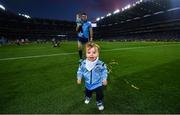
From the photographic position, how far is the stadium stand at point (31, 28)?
251 ft

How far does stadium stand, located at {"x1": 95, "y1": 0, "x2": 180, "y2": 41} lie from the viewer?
212 ft

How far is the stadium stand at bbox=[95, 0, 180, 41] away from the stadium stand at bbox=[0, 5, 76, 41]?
23534 millimetres

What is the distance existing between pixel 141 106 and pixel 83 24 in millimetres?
5814

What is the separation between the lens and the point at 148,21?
79.2 m

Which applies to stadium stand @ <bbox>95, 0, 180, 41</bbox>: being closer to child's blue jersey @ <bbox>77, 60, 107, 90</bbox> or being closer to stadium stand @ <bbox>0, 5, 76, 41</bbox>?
stadium stand @ <bbox>0, 5, 76, 41</bbox>

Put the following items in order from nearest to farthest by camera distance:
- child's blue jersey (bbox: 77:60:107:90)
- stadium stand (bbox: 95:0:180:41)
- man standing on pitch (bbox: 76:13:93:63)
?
child's blue jersey (bbox: 77:60:107:90) < man standing on pitch (bbox: 76:13:93:63) < stadium stand (bbox: 95:0:180:41)

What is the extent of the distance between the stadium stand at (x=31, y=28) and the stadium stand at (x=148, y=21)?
23.5 metres

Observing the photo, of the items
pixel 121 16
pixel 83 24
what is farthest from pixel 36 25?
pixel 83 24

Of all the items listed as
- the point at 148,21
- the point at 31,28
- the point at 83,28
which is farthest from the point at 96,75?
the point at 31,28

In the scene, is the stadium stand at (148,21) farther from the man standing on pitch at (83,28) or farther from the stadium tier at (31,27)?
the man standing on pitch at (83,28)

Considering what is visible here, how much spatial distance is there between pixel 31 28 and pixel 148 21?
54.0 metres

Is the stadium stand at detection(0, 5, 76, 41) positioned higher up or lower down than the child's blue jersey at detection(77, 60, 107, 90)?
higher up

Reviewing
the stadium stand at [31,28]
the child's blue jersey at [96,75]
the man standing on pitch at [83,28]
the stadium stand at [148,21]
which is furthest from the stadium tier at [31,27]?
the child's blue jersey at [96,75]

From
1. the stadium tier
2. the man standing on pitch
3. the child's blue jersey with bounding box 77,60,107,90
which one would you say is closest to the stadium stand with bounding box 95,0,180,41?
the stadium tier
